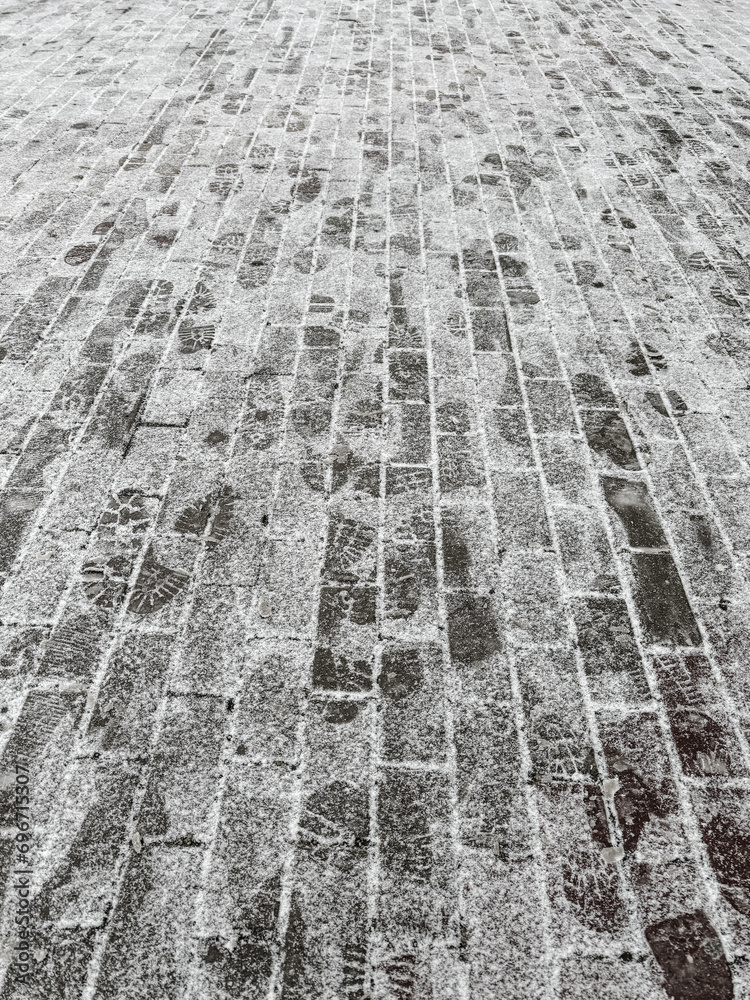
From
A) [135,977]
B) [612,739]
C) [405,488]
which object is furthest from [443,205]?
[135,977]

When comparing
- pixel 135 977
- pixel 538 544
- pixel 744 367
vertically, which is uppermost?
pixel 744 367

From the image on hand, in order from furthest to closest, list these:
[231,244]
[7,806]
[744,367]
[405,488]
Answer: [231,244] < [744,367] < [405,488] < [7,806]

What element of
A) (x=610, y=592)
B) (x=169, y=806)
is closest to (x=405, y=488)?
(x=610, y=592)

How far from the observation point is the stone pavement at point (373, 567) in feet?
6.00

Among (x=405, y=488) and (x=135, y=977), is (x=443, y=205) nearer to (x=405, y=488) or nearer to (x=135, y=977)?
(x=405, y=488)

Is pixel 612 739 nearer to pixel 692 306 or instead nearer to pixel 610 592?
pixel 610 592

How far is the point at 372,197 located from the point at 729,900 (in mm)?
4460

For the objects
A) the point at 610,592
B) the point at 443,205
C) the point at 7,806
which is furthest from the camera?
the point at 443,205

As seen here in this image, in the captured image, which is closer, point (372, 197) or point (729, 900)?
point (729, 900)

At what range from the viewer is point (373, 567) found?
262cm

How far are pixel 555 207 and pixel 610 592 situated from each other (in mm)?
3239

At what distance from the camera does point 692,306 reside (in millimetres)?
3920

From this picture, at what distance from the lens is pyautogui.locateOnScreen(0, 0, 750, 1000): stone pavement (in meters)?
1.83

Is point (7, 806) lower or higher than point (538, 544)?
lower
